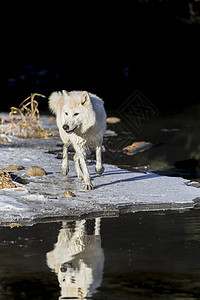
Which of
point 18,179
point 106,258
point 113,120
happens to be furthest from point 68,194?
point 113,120

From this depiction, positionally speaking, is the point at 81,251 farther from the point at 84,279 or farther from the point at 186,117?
the point at 186,117

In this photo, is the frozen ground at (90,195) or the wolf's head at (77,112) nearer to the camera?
the frozen ground at (90,195)

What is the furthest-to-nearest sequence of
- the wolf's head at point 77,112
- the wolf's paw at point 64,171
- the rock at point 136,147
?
the rock at point 136,147 → the wolf's paw at point 64,171 → the wolf's head at point 77,112

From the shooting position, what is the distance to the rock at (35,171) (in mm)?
10695

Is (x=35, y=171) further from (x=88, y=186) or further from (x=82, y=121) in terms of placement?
(x=82, y=121)

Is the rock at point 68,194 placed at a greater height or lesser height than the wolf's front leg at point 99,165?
lesser

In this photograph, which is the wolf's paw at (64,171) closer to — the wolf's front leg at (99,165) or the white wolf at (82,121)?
the white wolf at (82,121)

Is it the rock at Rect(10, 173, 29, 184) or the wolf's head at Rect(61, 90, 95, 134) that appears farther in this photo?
the rock at Rect(10, 173, 29, 184)

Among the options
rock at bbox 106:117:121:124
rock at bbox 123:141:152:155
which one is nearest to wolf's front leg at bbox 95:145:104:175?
rock at bbox 123:141:152:155

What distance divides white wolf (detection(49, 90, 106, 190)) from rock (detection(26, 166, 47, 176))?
576mm

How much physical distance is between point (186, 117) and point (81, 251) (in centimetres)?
1408

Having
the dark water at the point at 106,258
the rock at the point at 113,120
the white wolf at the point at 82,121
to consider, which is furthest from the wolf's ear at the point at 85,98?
the rock at the point at 113,120

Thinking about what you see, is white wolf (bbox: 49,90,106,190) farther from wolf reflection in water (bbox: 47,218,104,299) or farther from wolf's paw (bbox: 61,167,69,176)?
wolf reflection in water (bbox: 47,218,104,299)

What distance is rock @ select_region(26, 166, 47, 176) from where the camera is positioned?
421 inches
